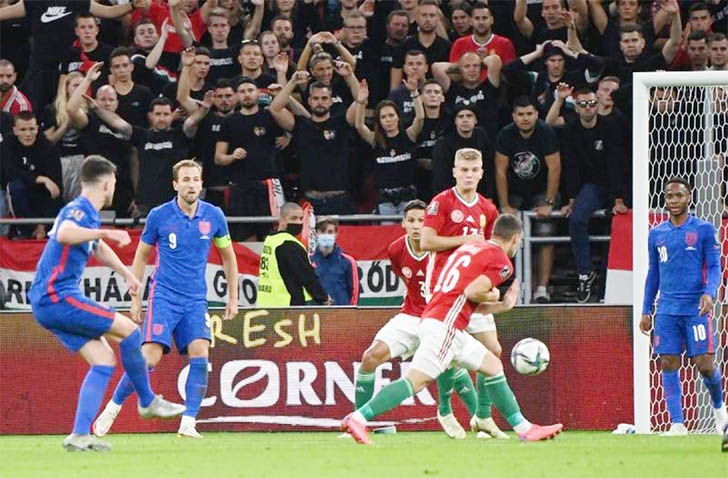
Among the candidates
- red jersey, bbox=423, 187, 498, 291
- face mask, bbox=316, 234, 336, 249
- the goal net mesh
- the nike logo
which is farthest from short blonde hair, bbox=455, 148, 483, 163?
the nike logo

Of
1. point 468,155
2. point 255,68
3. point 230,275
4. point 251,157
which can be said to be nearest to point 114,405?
point 230,275

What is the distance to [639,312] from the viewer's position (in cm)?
1292

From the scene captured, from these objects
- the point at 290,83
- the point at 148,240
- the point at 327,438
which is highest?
the point at 290,83

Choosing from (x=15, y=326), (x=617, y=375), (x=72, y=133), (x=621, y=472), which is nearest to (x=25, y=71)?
(x=72, y=133)

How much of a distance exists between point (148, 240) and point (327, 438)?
2.15 meters

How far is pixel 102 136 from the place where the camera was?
646 inches

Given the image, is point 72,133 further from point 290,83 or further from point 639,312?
point 639,312

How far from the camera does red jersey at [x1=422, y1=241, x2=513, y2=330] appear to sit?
10000mm

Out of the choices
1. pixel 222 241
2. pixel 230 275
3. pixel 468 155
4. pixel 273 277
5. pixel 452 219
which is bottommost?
pixel 273 277

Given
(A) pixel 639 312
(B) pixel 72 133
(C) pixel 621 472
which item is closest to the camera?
(C) pixel 621 472

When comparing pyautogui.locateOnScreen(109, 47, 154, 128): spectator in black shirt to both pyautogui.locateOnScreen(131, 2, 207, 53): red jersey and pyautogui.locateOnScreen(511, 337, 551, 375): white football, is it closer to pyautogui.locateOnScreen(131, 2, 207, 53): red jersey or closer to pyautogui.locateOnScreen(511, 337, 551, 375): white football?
pyautogui.locateOnScreen(131, 2, 207, 53): red jersey

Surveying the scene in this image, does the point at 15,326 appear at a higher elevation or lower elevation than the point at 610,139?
lower

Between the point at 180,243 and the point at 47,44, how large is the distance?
22.2 feet

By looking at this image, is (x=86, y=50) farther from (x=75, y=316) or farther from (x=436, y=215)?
(x=75, y=316)
